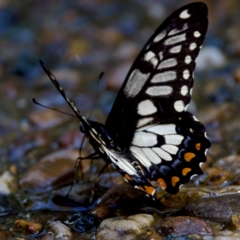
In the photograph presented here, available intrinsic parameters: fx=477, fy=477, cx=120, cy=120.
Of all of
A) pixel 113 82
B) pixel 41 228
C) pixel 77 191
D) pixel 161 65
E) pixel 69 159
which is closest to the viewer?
pixel 41 228

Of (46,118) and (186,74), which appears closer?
(186,74)

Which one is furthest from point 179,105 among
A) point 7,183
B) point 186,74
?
point 7,183

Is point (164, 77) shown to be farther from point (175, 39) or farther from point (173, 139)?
point (173, 139)

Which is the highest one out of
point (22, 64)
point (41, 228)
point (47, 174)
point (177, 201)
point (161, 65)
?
point (22, 64)

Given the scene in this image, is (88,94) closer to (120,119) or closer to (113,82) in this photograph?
(113,82)

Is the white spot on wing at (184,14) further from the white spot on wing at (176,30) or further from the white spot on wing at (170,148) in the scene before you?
the white spot on wing at (170,148)

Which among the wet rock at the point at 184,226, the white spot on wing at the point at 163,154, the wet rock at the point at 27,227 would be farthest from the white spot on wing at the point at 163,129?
the wet rock at the point at 27,227

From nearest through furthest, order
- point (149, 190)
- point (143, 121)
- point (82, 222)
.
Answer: point (149, 190) < point (82, 222) < point (143, 121)

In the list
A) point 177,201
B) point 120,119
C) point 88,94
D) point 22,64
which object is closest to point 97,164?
point 120,119
